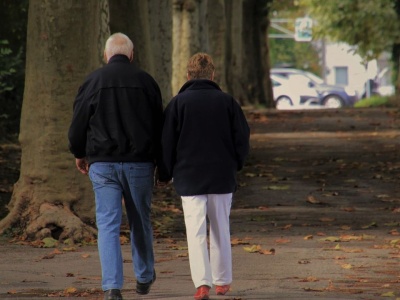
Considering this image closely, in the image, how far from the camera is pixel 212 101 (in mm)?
8961

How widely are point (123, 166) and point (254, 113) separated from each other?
29180mm

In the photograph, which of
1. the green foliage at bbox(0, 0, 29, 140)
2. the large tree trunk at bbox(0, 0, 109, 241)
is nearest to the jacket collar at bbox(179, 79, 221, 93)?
the large tree trunk at bbox(0, 0, 109, 241)

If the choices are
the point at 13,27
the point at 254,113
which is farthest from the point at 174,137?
the point at 254,113

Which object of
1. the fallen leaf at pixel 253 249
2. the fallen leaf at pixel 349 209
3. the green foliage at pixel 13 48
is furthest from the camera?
the green foliage at pixel 13 48

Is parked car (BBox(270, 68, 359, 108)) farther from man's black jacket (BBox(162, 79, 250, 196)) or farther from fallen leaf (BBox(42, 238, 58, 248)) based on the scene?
man's black jacket (BBox(162, 79, 250, 196))

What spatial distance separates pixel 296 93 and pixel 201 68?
66.2m

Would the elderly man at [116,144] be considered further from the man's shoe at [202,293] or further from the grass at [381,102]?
the grass at [381,102]

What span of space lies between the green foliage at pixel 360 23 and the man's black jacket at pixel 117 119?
38.7 meters

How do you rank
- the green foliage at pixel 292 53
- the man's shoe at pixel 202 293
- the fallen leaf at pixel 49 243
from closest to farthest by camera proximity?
1. the man's shoe at pixel 202 293
2. the fallen leaf at pixel 49 243
3. the green foliage at pixel 292 53

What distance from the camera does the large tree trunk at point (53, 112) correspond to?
13.2 meters

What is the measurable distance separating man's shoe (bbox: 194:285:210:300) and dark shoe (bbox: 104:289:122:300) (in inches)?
20.0

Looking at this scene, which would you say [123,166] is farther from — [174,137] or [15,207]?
[15,207]

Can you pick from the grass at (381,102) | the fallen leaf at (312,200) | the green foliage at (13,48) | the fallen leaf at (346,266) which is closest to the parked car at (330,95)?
the grass at (381,102)

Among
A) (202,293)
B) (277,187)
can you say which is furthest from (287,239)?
(277,187)
